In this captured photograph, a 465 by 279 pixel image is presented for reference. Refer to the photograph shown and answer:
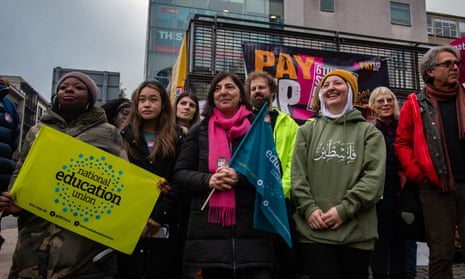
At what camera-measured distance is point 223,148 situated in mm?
2490

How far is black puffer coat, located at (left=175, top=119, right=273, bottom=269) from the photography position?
2232 mm

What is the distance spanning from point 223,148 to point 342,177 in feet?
2.66

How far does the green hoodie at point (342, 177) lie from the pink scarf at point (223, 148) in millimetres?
438

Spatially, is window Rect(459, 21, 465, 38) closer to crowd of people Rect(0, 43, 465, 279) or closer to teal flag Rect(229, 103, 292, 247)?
crowd of people Rect(0, 43, 465, 279)

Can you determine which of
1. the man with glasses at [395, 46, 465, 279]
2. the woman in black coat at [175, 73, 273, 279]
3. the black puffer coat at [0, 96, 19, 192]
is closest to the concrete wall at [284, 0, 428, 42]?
the man with glasses at [395, 46, 465, 279]

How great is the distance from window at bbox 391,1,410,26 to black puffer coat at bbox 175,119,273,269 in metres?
21.1

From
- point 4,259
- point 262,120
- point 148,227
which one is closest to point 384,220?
point 262,120

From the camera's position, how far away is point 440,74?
2.98 meters

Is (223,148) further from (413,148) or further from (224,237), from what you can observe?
(413,148)

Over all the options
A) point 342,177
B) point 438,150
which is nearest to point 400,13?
point 438,150

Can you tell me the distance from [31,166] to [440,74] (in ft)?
10.1

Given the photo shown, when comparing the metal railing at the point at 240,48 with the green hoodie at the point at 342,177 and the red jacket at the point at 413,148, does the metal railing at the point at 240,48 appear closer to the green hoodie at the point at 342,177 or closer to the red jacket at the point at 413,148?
the red jacket at the point at 413,148

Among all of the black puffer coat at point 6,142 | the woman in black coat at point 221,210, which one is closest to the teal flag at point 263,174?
the woman in black coat at point 221,210

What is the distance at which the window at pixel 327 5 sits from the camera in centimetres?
1921
